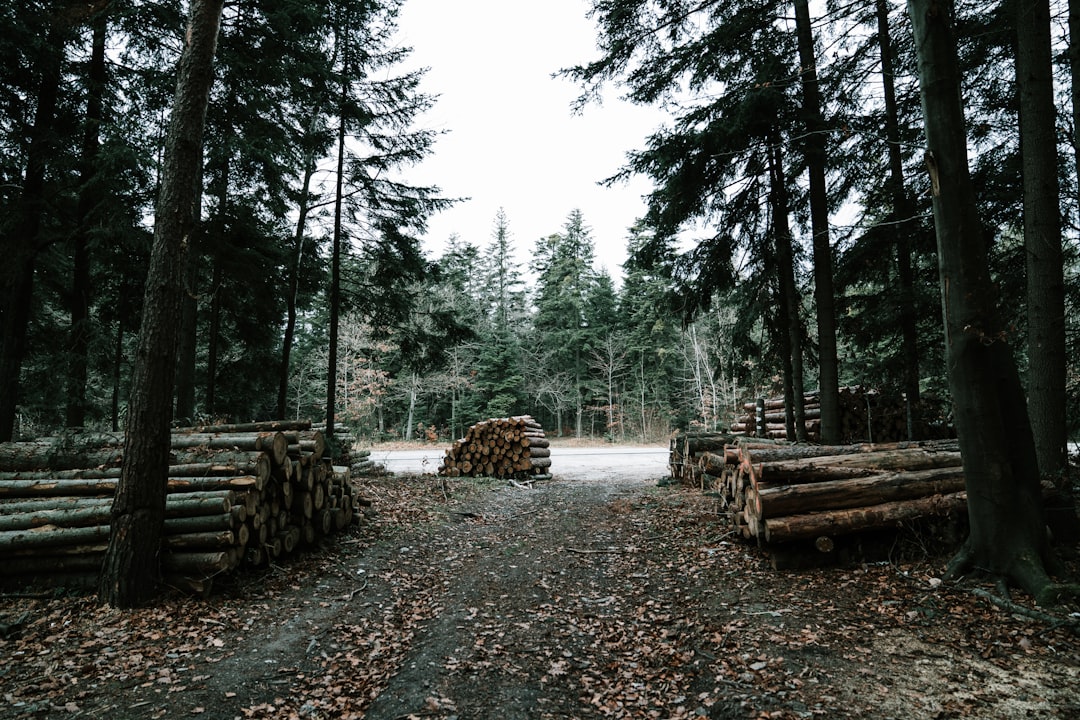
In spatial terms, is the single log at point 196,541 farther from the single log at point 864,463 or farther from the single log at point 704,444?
the single log at point 704,444

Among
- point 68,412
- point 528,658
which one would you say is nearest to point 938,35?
point 528,658

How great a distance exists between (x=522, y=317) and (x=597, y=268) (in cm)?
702

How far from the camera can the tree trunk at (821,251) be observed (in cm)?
968

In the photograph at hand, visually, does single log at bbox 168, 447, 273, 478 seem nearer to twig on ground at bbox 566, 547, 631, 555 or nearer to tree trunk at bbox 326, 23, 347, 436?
twig on ground at bbox 566, 547, 631, 555

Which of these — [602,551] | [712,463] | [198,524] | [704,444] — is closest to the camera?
[198,524]

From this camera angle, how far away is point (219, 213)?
37.8ft

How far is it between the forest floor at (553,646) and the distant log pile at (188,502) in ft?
1.11

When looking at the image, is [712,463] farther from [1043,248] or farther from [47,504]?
[47,504]

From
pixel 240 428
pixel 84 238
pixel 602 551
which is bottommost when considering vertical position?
pixel 602 551

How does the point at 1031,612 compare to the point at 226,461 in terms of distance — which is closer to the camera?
the point at 1031,612

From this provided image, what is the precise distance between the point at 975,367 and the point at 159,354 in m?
7.61

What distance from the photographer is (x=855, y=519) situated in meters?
5.55

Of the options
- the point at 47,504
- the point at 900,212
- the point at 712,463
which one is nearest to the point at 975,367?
the point at 712,463

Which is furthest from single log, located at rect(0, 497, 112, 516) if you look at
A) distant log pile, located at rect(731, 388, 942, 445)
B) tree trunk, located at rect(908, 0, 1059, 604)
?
distant log pile, located at rect(731, 388, 942, 445)
